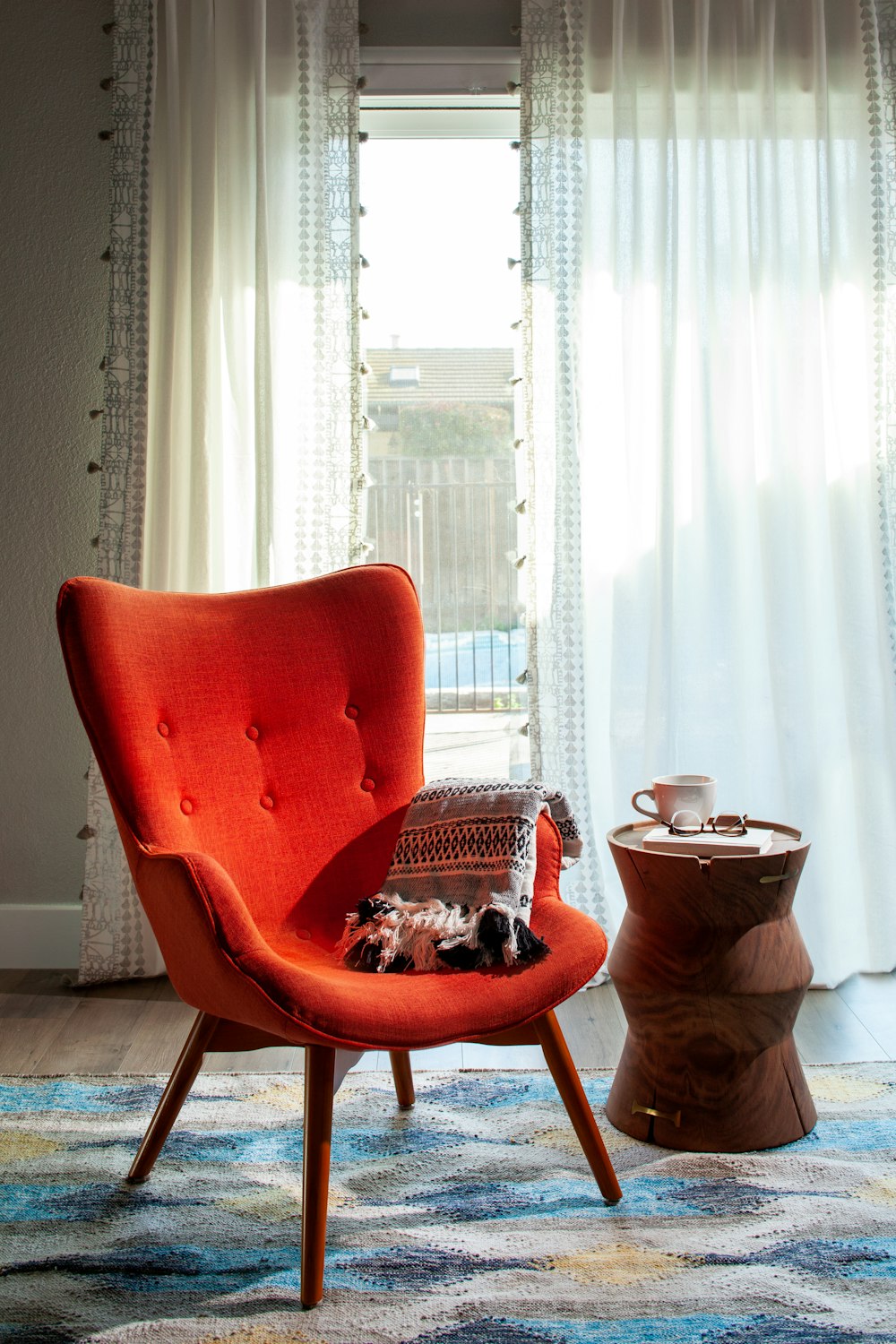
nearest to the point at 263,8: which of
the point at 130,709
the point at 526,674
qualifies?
the point at 526,674

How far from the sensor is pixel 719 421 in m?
2.58

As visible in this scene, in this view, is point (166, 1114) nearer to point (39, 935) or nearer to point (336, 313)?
point (39, 935)

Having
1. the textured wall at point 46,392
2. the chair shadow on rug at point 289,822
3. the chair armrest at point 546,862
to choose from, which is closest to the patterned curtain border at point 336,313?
the textured wall at point 46,392

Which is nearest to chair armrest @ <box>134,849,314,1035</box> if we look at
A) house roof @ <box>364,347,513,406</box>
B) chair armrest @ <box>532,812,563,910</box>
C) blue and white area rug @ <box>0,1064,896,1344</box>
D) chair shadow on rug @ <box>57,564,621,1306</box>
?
chair shadow on rug @ <box>57,564,621,1306</box>

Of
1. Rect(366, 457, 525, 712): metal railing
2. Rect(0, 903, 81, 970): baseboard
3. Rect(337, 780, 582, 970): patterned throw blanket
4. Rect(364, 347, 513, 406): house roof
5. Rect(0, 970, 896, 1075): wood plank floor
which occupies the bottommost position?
Rect(0, 970, 896, 1075): wood plank floor

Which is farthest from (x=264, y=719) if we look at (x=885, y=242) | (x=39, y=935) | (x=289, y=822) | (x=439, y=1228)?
(x=885, y=242)

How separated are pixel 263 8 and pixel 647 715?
184 cm

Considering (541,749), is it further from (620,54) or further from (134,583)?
(620,54)

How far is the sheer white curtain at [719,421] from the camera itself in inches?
101

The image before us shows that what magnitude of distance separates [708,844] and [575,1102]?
17.9 inches

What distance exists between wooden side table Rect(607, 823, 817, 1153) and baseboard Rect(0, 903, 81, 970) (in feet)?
5.13

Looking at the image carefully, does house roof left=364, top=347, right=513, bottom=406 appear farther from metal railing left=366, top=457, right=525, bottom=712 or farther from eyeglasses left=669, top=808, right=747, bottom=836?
eyeglasses left=669, top=808, right=747, bottom=836

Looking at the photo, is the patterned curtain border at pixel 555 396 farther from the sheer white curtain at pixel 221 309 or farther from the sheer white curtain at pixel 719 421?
the sheer white curtain at pixel 221 309

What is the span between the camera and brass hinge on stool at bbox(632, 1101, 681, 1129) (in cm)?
176
